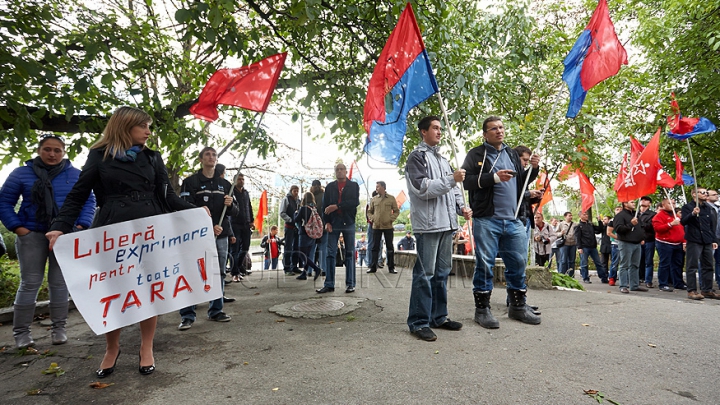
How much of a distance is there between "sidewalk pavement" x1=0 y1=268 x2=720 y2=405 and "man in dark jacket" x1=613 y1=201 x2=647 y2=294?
12.1 feet

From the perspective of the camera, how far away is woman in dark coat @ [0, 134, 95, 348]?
3.96m

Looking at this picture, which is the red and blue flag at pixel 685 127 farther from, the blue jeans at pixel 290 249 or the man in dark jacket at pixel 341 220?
the blue jeans at pixel 290 249

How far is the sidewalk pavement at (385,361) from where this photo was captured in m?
2.69

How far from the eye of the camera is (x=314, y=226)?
8.28 meters

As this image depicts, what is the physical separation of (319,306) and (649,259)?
9.02 meters

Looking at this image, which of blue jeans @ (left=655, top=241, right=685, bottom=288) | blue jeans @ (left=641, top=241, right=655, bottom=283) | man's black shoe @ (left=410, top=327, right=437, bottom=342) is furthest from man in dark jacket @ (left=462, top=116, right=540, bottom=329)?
blue jeans @ (left=641, top=241, right=655, bottom=283)

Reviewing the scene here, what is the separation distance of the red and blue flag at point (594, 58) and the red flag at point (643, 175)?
15.1 ft

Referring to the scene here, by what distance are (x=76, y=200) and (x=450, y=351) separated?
10.4 ft

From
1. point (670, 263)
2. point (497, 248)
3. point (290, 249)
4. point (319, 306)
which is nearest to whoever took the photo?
point (497, 248)

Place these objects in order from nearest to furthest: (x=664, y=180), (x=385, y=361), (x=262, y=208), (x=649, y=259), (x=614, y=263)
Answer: (x=385, y=361) → (x=664, y=180) → (x=649, y=259) → (x=614, y=263) → (x=262, y=208)

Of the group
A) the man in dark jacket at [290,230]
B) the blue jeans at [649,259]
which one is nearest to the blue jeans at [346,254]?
the man in dark jacket at [290,230]

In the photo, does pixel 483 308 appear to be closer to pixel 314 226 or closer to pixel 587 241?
pixel 314 226

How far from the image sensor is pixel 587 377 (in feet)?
9.61

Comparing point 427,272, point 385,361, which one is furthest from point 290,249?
point 385,361
